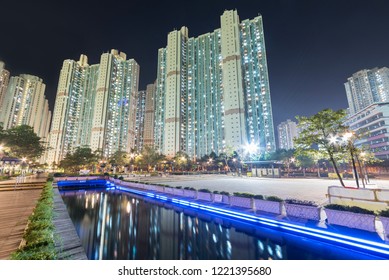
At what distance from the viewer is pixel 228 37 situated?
91.8 metres

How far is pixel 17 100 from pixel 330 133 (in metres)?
152

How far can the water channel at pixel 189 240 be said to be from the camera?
244 inches

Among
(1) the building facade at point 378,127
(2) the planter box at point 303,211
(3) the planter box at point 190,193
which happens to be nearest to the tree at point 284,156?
(1) the building facade at point 378,127

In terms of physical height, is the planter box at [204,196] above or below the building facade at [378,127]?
below

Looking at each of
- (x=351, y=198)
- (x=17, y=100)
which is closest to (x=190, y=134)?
(x=351, y=198)

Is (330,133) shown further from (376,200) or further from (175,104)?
(175,104)

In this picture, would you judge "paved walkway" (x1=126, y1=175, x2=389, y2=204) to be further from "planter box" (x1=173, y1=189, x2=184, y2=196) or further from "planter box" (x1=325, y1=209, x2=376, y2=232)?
"planter box" (x1=173, y1=189, x2=184, y2=196)

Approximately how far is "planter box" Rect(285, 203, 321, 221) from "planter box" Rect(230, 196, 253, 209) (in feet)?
7.14

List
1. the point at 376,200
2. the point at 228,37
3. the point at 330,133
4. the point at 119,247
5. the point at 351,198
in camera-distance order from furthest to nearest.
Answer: the point at 228,37
the point at 330,133
the point at 351,198
the point at 376,200
the point at 119,247

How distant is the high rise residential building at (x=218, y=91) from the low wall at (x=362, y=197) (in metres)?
73.6

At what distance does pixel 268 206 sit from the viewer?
958 centimetres

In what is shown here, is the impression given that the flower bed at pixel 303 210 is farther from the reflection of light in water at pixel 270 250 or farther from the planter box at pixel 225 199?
the planter box at pixel 225 199

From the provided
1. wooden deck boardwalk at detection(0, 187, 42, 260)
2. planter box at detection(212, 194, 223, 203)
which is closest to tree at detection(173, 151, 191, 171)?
planter box at detection(212, 194, 223, 203)

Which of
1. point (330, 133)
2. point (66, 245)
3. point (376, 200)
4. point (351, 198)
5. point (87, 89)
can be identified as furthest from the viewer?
point (87, 89)
